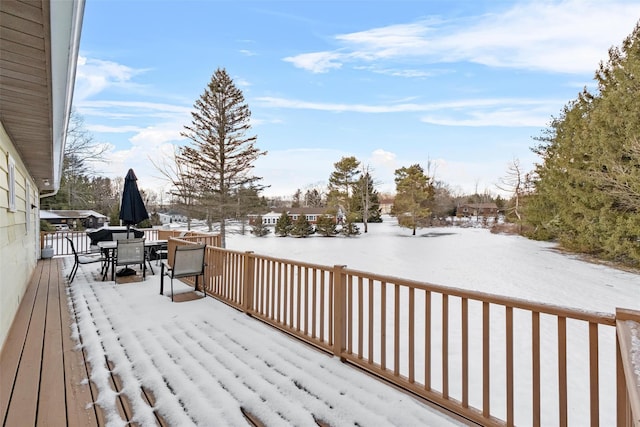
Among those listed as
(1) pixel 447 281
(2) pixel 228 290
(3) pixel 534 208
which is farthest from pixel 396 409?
(3) pixel 534 208

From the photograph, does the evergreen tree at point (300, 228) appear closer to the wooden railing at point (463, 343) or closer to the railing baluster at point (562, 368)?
the wooden railing at point (463, 343)

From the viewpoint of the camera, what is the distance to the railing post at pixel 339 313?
301 centimetres

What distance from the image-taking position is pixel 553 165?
16.5 m

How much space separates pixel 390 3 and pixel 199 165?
12412 mm

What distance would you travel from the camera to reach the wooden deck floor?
209cm

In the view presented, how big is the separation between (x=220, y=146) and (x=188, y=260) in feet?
44.4

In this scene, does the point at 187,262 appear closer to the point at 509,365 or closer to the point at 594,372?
the point at 509,365

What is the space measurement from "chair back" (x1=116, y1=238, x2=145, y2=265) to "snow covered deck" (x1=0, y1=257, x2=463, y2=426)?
183 cm

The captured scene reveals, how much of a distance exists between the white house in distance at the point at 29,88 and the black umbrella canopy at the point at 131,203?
180 cm

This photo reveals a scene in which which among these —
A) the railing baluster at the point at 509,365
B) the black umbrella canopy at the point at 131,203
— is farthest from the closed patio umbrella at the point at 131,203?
the railing baluster at the point at 509,365

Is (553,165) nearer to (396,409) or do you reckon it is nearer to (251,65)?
(251,65)

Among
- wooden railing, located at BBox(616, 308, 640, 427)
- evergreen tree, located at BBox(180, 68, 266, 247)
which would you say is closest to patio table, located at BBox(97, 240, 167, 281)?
wooden railing, located at BBox(616, 308, 640, 427)

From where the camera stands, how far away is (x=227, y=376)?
2627 mm

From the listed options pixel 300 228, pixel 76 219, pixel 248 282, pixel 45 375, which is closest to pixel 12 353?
pixel 45 375
